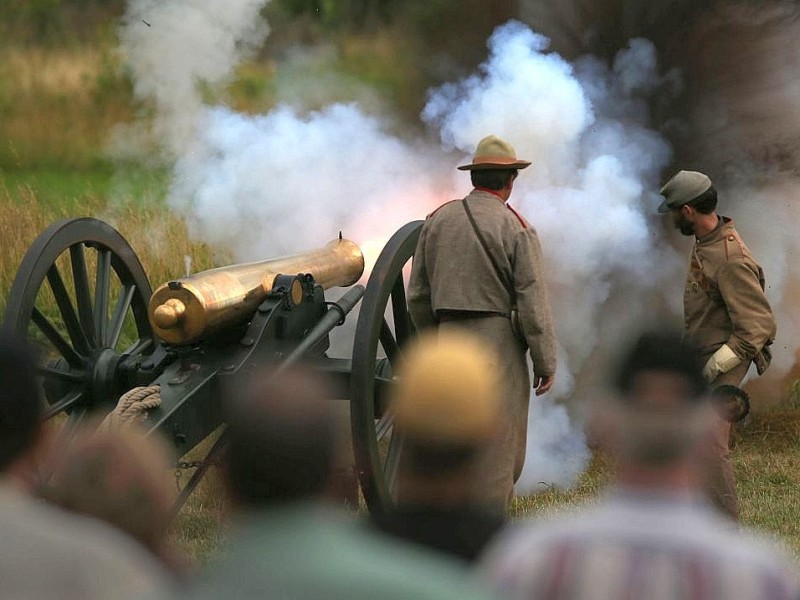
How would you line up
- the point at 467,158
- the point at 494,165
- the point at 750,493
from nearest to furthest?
1. the point at 494,165
2. the point at 750,493
3. the point at 467,158

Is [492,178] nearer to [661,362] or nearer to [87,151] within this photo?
[661,362]

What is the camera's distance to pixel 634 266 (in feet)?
27.4

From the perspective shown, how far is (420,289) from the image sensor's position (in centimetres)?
586

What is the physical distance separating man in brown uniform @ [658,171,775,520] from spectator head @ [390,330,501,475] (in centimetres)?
310

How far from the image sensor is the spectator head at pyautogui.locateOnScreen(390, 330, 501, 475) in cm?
236

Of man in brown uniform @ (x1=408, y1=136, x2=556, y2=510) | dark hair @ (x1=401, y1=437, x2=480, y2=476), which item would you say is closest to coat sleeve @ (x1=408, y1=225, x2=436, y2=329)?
man in brown uniform @ (x1=408, y1=136, x2=556, y2=510)

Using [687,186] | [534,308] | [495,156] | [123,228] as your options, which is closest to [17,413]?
[534,308]

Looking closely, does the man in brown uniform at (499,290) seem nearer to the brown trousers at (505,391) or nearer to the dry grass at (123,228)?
the brown trousers at (505,391)

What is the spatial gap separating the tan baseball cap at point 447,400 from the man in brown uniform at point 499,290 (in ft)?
9.75

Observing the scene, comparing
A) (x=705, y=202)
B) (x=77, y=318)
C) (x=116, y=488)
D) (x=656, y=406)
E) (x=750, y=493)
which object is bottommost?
(x=750, y=493)

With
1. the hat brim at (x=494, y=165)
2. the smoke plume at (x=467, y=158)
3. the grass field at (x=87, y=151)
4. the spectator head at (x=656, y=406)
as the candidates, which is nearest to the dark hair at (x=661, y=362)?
the spectator head at (x=656, y=406)

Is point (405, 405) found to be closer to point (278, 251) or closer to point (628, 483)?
point (628, 483)

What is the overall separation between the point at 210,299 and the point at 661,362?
3.28m

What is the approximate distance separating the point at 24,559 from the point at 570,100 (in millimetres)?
6063
